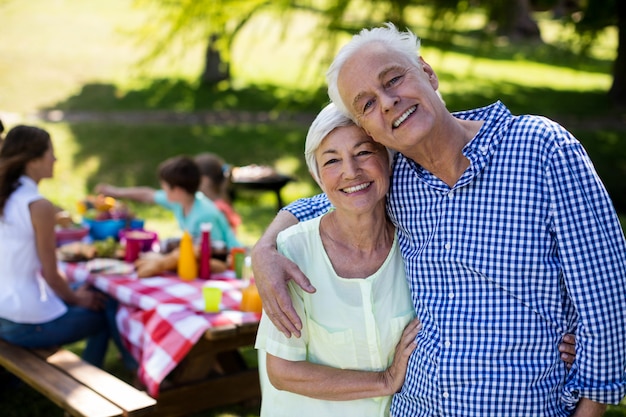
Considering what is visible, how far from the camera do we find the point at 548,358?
2.21 meters

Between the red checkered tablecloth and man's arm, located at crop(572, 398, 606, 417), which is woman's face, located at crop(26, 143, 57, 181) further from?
man's arm, located at crop(572, 398, 606, 417)

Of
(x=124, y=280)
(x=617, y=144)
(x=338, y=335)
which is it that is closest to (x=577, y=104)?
(x=617, y=144)

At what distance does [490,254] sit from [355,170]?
48 cm

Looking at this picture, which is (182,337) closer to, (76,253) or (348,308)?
(76,253)

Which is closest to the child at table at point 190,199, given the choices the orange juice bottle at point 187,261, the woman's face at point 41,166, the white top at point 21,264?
the orange juice bottle at point 187,261

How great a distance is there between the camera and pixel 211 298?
4.27 m

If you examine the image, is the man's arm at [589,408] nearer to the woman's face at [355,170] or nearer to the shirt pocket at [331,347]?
the shirt pocket at [331,347]

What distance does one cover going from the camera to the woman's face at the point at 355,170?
245 cm

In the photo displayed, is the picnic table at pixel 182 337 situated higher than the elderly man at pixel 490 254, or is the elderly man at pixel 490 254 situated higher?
the elderly man at pixel 490 254

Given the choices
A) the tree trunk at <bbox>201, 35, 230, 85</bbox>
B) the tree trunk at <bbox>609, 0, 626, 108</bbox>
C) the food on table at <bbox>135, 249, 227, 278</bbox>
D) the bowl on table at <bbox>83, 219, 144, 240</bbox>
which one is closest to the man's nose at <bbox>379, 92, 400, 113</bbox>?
the food on table at <bbox>135, 249, 227, 278</bbox>

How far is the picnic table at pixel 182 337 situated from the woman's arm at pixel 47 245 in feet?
0.88

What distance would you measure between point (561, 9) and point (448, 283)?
35.8m

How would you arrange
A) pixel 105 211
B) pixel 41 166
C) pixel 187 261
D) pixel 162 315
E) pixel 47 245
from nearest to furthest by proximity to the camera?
pixel 162 315
pixel 47 245
pixel 41 166
pixel 187 261
pixel 105 211

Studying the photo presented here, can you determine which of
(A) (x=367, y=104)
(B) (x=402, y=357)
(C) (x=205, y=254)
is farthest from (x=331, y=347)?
(C) (x=205, y=254)
